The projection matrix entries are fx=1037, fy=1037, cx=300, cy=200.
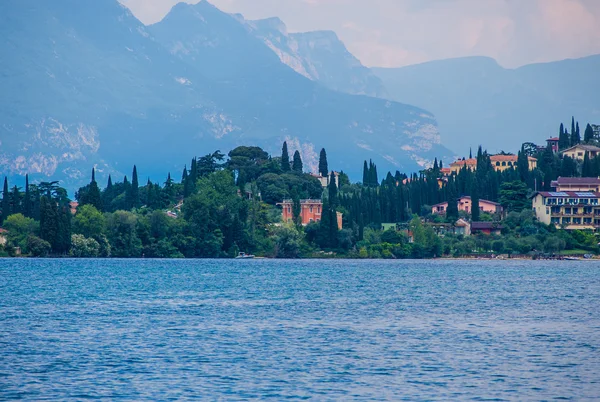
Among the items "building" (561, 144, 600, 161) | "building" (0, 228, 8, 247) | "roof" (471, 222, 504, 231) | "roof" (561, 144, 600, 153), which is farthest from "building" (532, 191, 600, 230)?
"building" (0, 228, 8, 247)

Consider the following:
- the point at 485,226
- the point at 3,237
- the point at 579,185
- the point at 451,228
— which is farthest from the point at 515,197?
the point at 3,237

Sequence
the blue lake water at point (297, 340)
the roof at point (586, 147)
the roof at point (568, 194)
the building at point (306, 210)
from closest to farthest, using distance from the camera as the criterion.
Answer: the blue lake water at point (297, 340) < the roof at point (568, 194) < the building at point (306, 210) < the roof at point (586, 147)

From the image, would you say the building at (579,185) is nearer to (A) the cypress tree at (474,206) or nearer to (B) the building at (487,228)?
(A) the cypress tree at (474,206)

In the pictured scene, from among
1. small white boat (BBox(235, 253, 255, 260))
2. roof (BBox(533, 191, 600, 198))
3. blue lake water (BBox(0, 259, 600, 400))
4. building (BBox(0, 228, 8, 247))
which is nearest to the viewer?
blue lake water (BBox(0, 259, 600, 400))

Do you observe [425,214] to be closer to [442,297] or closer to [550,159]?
[550,159]

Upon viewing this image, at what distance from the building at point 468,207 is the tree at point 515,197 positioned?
9.05ft

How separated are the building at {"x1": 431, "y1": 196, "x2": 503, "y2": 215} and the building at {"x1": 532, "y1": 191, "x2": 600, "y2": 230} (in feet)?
32.9

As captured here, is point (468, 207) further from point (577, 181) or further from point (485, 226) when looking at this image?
point (577, 181)

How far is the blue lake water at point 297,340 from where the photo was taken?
3431 cm

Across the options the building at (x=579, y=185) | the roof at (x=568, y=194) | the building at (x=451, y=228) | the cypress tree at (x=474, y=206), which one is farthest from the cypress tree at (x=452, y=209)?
the building at (x=579, y=185)

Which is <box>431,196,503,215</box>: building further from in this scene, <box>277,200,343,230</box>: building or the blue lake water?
the blue lake water

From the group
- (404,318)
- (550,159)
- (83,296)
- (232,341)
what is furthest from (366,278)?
(550,159)

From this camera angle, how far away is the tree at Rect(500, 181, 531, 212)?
15525cm

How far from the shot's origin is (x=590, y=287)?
274 ft
